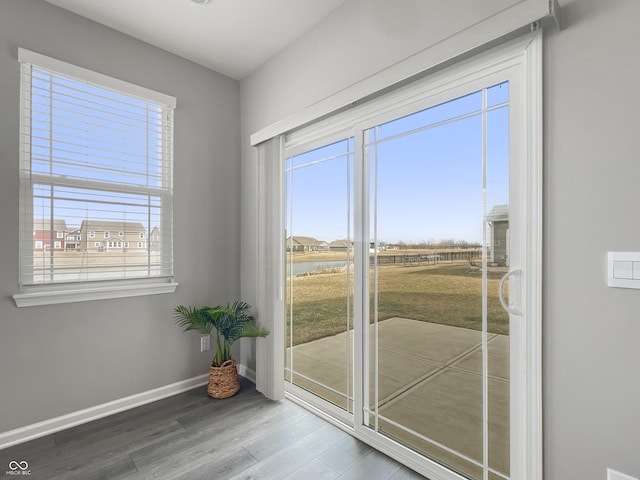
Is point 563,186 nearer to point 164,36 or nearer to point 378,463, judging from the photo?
point 378,463

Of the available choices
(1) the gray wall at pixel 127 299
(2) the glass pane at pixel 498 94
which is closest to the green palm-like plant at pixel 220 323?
(1) the gray wall at pixel 127 299

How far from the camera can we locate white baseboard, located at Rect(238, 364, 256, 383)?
2871 millimetres

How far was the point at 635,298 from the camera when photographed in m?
1.14

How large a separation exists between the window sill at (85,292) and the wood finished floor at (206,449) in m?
0.85

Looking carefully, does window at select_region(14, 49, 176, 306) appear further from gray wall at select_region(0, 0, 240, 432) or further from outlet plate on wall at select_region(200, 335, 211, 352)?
outlet plate on wall at select_region(200, 335, 211, 352)

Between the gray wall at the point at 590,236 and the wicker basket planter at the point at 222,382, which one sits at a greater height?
the gray wall at the point at 590,236

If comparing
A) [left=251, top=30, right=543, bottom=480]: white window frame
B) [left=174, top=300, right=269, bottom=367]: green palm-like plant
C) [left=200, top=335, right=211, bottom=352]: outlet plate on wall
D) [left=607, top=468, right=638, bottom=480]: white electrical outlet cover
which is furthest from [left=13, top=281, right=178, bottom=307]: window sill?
[left=607, top=468, right=638, bottom=480]: white electrical outlet cover

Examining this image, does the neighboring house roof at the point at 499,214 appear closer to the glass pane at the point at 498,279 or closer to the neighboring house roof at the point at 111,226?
the glass pane at the point at 498,279

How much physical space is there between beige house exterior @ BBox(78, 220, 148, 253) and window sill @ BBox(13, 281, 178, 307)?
0.28 meters

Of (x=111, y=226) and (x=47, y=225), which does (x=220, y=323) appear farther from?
(x=47, y=225)

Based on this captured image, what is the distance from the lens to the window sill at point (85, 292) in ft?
6.55

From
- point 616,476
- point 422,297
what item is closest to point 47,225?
point 422,297

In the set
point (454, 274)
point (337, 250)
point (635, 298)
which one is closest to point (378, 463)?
point (454, 274)

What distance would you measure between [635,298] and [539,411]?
58 cm
